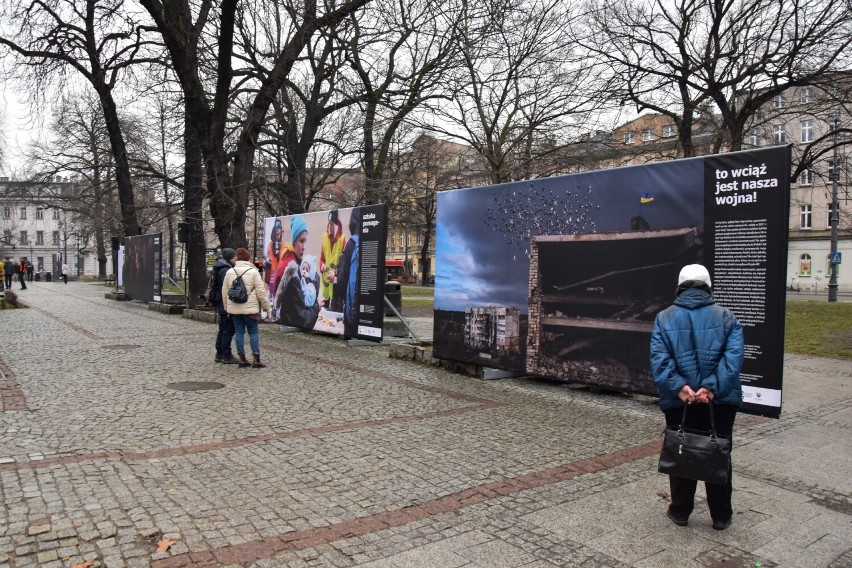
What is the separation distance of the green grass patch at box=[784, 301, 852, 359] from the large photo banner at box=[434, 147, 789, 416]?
759 cm

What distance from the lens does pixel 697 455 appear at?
3.83 m

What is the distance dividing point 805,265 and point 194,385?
60178mm

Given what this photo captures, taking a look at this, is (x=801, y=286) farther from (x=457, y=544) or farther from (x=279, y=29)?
(x=457, y=544)

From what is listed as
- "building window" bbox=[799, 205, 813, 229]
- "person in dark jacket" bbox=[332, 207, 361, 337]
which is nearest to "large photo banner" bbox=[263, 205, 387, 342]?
"person in dark jacket" bbox=[332, 207, 361, 337]

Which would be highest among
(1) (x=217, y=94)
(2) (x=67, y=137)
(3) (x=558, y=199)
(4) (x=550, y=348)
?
(2) (x=67, y=137)

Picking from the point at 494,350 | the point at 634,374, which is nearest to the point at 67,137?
the point at 494,350

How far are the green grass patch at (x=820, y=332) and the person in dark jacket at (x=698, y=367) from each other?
418 inches

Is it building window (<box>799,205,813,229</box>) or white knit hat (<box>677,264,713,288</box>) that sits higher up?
building window (<box>799,205,813,229</box>)

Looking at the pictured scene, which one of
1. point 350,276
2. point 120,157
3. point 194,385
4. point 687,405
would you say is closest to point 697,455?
point 687,405

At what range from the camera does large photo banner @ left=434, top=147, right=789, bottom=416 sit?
6.27 metres

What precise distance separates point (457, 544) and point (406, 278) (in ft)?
200

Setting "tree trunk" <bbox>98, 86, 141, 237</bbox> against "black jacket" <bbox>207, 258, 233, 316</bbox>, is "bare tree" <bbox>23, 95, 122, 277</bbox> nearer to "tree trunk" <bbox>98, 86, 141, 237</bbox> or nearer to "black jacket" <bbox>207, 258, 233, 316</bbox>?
"tree trunk" <bbox>98, 86, 141, 237</bbox>

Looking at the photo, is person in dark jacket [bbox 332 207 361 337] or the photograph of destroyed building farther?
person in dark jacket [bbox 332 207 361 337]

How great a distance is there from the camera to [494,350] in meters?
9.41
